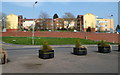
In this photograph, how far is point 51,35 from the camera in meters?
52.8

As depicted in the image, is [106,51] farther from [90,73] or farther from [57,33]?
[57,33]

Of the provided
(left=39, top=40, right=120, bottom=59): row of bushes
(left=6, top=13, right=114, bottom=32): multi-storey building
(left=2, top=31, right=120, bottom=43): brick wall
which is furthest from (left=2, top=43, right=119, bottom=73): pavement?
(left=6, top=13, right=114, bottom=32): multi-storey building

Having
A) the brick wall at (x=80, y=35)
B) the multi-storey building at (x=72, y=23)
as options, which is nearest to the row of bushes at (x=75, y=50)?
the brick wall at (x=80, y=35)

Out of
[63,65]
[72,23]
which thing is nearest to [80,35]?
[63,65]

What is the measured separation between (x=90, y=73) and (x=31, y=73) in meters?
2.86

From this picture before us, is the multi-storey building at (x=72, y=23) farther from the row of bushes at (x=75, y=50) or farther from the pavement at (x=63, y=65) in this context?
the pavement at (x=63, y=65)

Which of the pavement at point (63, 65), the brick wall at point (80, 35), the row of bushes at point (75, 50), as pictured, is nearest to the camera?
the pavement at point (63, 65)

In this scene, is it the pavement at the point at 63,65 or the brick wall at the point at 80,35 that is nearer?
the pavement at the point at 63,65

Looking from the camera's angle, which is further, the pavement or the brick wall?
the brick wall

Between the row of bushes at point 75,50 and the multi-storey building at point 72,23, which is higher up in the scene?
the multi-storey building at point 72,23

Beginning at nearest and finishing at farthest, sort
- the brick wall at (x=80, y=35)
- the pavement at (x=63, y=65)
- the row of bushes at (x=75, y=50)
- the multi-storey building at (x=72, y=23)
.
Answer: the pavement at (x=63, y=65), the row of bushes at (x=75, y=50), the brick wall at (x=80, y=35), the multi-storey building at (x=72, y=23)

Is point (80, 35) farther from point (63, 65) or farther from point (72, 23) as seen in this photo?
point (72, 23)

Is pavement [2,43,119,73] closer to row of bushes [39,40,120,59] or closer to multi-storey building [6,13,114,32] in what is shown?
row of bushes [39,40,120,59]

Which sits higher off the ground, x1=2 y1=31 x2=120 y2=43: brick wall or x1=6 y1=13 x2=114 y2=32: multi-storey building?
x1=6 y1=13 x2=114 y2=32: multi-storey building
